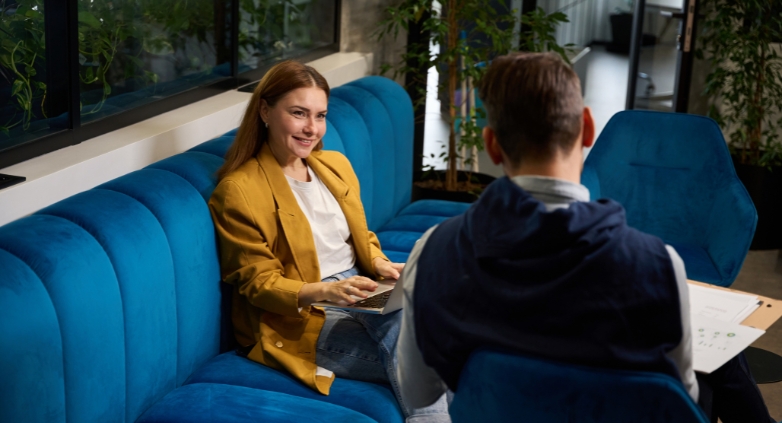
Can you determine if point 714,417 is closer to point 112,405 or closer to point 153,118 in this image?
point 112,405

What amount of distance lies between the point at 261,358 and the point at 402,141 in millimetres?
1820

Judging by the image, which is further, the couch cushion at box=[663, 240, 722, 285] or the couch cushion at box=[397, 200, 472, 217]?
the couch cushion at box=[397, 200, 472, 217]

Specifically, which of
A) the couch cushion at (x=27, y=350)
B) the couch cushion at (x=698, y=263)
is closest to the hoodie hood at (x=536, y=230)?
the couch cushion at (x=27, y=350)

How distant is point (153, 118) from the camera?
2.89 metres

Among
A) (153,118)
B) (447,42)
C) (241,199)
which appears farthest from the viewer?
(447,42)

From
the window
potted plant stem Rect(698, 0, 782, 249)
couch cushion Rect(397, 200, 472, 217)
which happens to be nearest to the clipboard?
couch cushion Rect(397, 200, 472, 217)

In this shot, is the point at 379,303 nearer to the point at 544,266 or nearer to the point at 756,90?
the point at 544,266

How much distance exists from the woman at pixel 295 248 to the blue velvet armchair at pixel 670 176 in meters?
1.29

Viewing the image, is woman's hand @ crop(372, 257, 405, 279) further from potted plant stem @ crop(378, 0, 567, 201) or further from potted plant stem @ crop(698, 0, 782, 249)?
potted plant stem @ crop(698, 0, 782, 249)

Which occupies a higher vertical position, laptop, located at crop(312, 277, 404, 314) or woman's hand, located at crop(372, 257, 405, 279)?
laptop, located at crop(312, 277, 404, 314)

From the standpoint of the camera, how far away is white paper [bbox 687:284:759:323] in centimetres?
194

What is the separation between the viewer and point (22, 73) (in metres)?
2.31

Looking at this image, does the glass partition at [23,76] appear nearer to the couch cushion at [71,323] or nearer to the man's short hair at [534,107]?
the couch cushion at [71,323]

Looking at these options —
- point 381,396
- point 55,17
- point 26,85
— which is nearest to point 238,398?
point 381,396
